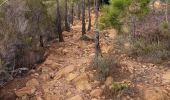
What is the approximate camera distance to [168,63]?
15.4 meters

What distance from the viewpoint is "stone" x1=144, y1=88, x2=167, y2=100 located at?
13148mm

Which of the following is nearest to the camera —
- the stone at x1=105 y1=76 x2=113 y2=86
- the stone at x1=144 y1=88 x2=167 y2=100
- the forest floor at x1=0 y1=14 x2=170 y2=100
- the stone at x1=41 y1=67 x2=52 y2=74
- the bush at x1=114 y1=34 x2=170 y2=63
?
the stone at x1=144 y1=88 x2=167 y2=100

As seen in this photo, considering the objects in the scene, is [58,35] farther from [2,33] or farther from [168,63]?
[168,63]

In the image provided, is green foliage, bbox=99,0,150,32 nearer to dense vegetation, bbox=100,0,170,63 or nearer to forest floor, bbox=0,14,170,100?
dense vegetation, bbox=100,0,170,63

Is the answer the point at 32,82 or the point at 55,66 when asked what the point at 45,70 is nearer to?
the point at 55,66

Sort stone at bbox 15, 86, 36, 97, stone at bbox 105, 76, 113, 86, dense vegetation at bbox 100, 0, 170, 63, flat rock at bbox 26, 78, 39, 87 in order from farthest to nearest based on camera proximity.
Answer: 1. dense vegetation at bbox 100, 0, 170, 63
2. flat rock at bbox 26, 78, 39, 87
3. stone at bbox 15, 86, 36, 97
4. stone at bbox 105, 76, 113, 86

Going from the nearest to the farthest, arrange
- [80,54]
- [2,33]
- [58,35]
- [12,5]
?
[2,33] → [12,5] → [80,54] → [58,35]

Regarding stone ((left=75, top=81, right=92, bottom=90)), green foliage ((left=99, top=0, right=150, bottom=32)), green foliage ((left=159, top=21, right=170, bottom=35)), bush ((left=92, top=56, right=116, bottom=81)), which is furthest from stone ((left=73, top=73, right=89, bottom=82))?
green foliage ((left=159, top=21, right=170, bottom=35))

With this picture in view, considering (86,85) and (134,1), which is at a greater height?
(134,1)

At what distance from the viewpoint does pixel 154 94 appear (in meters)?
13.3

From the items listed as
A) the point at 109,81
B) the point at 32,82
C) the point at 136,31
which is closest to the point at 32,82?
the point at 32,82

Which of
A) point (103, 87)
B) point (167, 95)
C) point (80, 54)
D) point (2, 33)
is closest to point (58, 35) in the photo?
point (80, 54)

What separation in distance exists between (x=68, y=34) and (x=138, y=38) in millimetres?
8097

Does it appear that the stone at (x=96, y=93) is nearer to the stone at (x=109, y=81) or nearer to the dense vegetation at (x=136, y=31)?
the stone at (x=109, y=81)
